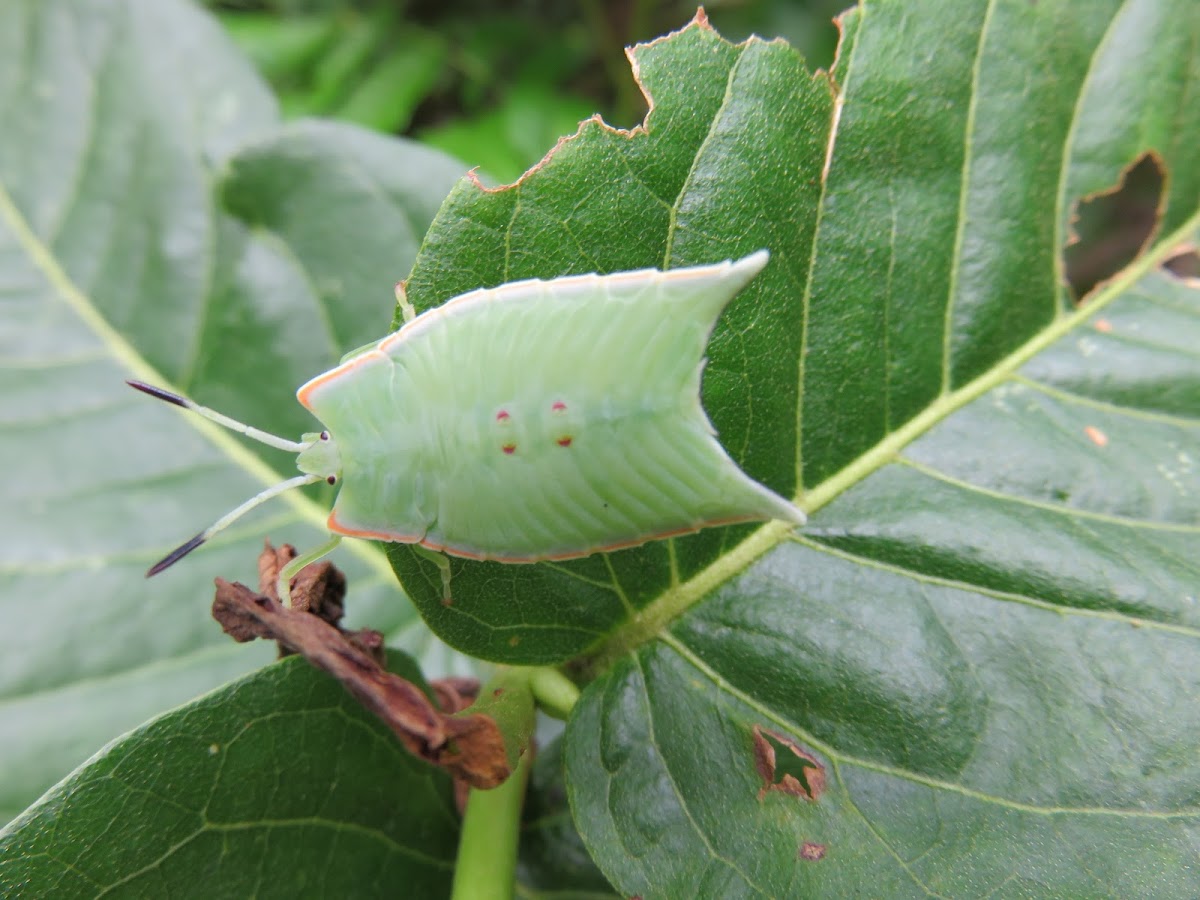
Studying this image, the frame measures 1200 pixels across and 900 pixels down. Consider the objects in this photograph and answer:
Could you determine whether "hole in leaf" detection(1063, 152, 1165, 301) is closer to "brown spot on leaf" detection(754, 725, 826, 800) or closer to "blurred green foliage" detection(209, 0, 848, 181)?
"brown spot on leaf" detection(754, 725, 826, 800)

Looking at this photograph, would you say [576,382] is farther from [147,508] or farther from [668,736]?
[147,508]

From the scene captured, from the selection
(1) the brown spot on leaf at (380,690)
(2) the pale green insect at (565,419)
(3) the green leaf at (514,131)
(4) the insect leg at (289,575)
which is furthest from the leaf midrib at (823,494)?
(3) the green leaf at (514,131)

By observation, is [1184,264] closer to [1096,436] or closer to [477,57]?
[1096,436]

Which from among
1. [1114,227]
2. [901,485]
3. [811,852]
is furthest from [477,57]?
[811,852]

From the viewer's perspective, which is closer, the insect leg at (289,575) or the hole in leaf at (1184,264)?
the insect leg at (289,575)

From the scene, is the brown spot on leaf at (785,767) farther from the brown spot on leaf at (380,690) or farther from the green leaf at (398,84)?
the green leaf at (398,84)

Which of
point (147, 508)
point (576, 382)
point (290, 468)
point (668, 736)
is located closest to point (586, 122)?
point (576, 382)

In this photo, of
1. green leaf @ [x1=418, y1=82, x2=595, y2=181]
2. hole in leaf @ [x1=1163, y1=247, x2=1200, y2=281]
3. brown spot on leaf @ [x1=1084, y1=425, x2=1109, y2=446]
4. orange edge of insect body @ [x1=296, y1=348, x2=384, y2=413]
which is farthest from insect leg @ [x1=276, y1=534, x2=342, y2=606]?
green leaf @ [x1=418, y1=82, x2=595, y2=181]
